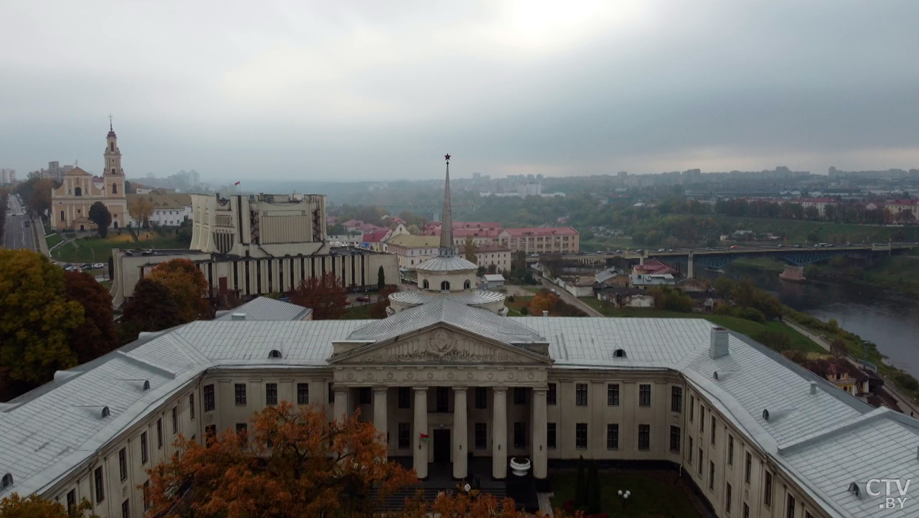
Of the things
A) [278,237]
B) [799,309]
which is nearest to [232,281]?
[278,237]

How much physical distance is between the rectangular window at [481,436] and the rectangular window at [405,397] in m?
4.22

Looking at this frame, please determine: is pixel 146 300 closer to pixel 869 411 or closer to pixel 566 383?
pixel 566 383

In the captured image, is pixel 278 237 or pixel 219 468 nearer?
pixel 219 468

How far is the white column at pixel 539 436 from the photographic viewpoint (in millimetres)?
40906

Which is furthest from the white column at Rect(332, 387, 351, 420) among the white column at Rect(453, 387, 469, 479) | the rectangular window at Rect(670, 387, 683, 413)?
the rectangular window at Rect(670, 387, 683, 413)

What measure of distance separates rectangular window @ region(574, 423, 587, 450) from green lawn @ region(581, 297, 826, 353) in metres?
39.0

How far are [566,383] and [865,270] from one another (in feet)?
461

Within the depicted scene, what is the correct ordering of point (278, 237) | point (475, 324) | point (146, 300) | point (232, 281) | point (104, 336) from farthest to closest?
point (278, 237), point (232, 281), point (146, 300), point (104, 336), point (475, 324)

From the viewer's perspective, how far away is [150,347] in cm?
4219

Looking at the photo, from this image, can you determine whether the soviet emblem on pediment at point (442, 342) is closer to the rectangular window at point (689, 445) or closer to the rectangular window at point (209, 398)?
the rectangular window at point (209, 398)

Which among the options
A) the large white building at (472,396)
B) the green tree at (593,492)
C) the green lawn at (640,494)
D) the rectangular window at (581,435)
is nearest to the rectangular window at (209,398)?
the large white building at (472,396)

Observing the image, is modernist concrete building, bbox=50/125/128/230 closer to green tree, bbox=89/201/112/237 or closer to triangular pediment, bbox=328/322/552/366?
green tree, bbox=89/201/112/237

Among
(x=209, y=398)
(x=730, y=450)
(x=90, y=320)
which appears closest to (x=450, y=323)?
(x=730, y=450)

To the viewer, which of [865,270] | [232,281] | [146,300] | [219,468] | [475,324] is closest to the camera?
[219,468]
